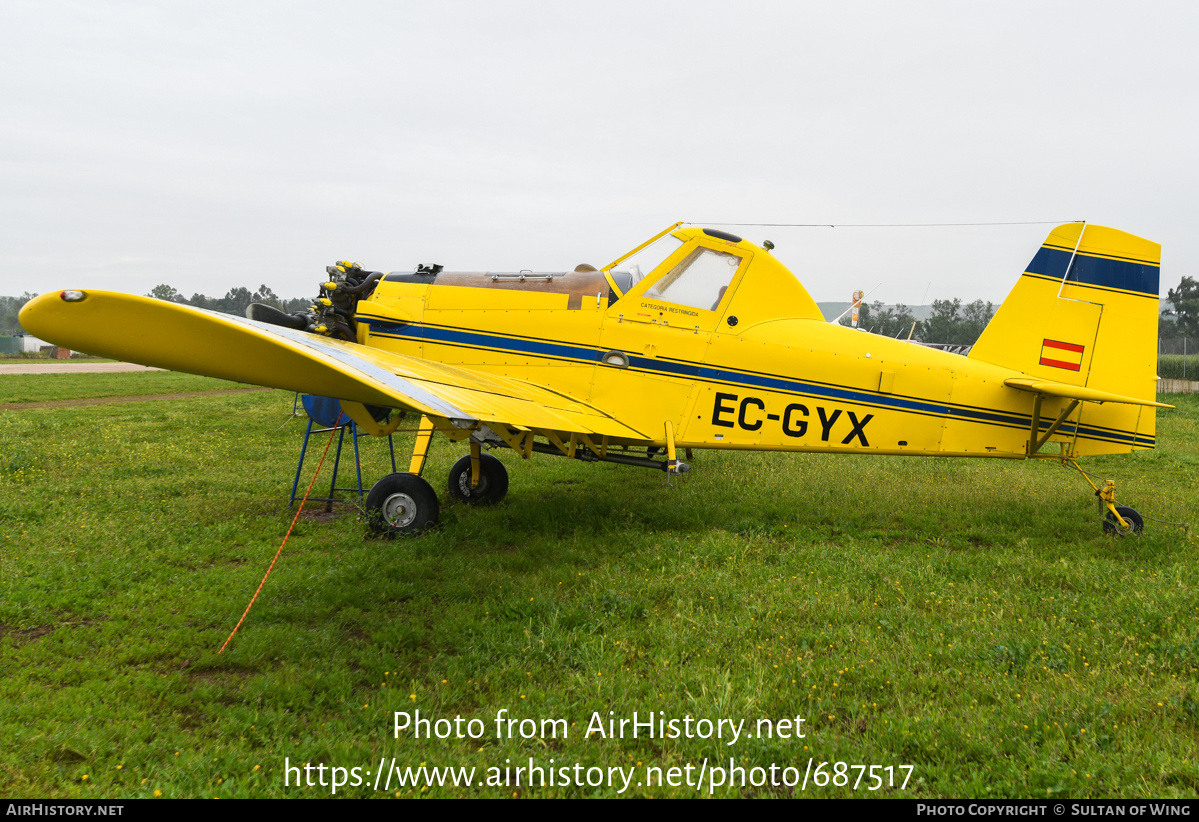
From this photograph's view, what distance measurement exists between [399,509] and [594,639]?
8.89 ft

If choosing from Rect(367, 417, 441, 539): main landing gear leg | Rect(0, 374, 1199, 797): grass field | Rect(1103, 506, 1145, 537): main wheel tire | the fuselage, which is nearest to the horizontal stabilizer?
the fuselage

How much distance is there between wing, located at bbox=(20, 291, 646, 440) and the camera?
3.52 metres

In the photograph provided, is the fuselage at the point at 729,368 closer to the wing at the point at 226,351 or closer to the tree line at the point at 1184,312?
the wing at the point at 226,351

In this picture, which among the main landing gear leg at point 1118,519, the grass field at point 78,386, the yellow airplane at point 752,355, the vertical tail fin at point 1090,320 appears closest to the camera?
the main landing gear leg at point 1118,519

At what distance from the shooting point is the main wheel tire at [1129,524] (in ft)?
20.9

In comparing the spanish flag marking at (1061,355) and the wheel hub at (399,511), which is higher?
the spanish flag marking at (1061,355)

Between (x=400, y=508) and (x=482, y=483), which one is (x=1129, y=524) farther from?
(x=400, y=508)

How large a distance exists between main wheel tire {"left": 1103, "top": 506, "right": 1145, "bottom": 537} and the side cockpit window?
14.9 feet

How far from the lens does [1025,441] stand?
6758mm

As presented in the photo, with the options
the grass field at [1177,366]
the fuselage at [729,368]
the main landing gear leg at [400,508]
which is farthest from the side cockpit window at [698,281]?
the grass field at [1177,366]

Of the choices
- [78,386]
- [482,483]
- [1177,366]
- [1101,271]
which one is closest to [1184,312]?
[1177,366]

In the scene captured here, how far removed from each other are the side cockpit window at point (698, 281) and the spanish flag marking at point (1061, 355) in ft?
11.6
